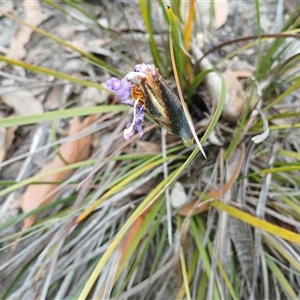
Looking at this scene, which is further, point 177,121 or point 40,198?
point 40,198

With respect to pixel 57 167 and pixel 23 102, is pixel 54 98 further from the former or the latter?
pixel 57 167

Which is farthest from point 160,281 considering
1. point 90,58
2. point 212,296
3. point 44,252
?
point 90,58

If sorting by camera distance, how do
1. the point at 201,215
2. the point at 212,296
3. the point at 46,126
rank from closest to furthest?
1. the point at 212,296
2. the point at 201,215
3. the point at 46,126

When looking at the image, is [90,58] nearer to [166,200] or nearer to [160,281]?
[166,200]

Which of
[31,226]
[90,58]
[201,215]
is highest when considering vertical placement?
[90,58]

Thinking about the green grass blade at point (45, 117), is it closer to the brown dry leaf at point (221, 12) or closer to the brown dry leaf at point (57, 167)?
the brown dry leaf at point (57, 167)

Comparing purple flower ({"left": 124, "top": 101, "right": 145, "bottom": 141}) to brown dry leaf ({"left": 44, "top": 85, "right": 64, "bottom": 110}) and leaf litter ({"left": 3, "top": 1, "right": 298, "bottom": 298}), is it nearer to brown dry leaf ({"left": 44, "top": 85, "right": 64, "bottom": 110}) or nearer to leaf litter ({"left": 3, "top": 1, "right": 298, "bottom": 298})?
leaf litter ({"left": 3, "top": 1, "right": 298, "bottom": 298})
